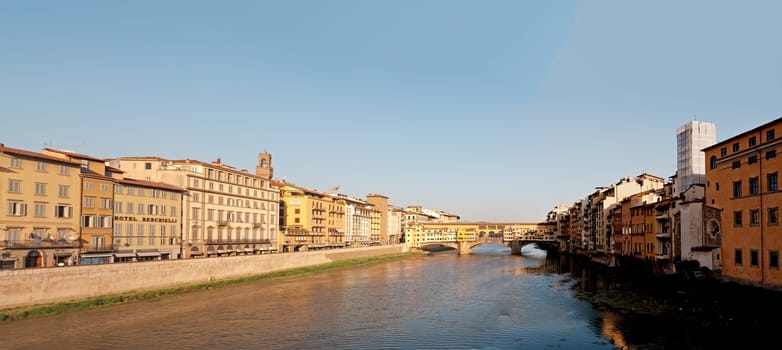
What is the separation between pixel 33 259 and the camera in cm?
4491

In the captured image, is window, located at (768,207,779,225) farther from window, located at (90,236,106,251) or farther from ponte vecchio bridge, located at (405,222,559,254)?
ponte vecchio bridge, located at (405,222,559,254)

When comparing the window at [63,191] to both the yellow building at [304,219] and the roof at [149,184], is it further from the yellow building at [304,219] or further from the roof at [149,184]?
the yellow building at [304,219]

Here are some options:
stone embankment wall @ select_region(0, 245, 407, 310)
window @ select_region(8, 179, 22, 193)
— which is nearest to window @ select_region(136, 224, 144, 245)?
stone embankment wall @ select_region(0, 245, 407, 310)

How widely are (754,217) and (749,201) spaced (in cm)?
117

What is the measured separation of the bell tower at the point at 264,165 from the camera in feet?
322

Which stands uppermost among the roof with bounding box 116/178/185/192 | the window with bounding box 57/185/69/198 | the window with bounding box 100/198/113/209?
the roof with bounding box 116/178/185/192

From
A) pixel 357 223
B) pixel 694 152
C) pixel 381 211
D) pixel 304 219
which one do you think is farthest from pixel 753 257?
pixel 381 211

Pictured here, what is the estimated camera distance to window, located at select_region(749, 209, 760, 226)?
36644mm

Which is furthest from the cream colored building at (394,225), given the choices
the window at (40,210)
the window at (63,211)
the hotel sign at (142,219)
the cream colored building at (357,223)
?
the window at (40,210)

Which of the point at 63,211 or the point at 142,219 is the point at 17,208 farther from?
the point at 142,219

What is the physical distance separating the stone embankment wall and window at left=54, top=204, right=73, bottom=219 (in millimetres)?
8813

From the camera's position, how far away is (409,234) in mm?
149250

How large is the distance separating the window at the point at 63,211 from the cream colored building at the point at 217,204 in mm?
17890

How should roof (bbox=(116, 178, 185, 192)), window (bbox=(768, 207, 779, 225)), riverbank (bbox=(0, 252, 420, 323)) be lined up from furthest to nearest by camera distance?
roof (bbox=(116, 178, 185, 192))
window (bbox=(768, 207, 779, 225))
riverbank (bbox=(0, 252, 420, 323))
